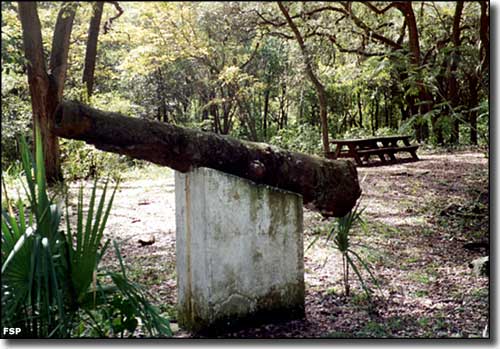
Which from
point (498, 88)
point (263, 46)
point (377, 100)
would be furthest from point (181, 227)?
point (498, 88)

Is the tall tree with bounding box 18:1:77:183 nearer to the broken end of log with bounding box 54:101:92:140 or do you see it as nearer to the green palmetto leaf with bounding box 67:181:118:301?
the broken end of log with bounding box 54:101:92:140

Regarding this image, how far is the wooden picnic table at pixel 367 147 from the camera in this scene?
334 centimetres

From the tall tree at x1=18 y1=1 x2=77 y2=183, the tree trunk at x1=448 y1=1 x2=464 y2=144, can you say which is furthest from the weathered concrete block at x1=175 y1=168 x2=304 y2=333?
the tree trunk at x1=448 y1=1 x2=464 y2=144

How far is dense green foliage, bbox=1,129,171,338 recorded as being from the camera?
216cm

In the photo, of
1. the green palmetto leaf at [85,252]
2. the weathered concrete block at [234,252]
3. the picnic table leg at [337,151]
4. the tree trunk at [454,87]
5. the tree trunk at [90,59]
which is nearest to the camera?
the green palmetto leaf at [85,252]

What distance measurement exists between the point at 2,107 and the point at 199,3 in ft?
3.28

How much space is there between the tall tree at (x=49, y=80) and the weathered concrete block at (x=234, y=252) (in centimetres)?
66

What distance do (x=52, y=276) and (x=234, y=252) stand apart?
2.88 ft

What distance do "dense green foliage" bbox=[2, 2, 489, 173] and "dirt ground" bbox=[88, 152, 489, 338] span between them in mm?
450

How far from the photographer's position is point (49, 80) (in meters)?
2.86

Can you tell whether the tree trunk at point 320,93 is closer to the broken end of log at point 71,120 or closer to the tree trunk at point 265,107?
the tree trunk at point 265,107

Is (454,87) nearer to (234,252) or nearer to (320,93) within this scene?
(320,93)

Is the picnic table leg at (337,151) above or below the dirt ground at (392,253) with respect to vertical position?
above

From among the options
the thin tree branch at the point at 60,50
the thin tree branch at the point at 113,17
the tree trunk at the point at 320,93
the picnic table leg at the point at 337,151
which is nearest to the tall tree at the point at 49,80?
the thin tree branch at the point at 60,50
